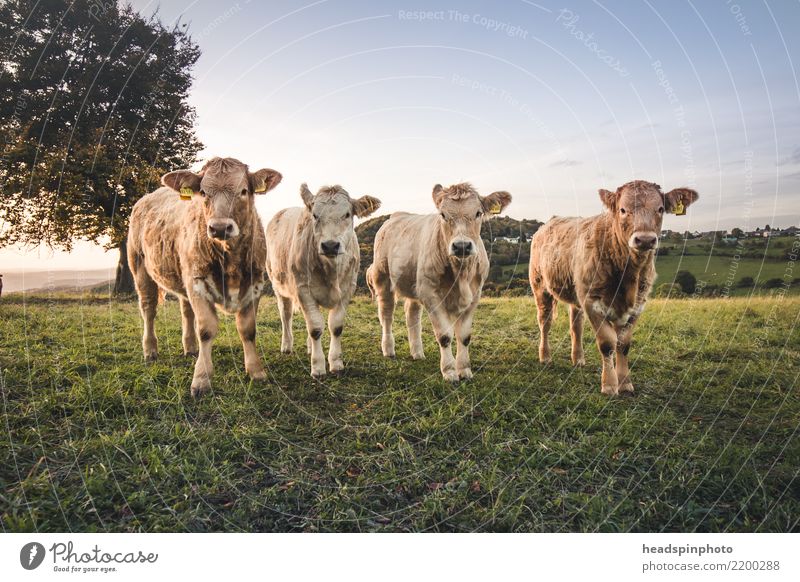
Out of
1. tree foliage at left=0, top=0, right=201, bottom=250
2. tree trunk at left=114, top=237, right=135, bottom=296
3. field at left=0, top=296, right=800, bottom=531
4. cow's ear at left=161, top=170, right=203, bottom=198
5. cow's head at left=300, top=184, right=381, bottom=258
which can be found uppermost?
tree foliage at left=0, top=0, right=201, bottom=250

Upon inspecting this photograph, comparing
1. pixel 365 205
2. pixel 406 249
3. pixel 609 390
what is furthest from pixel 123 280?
pixel 609 390

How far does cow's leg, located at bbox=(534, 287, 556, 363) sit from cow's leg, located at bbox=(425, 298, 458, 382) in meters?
1.75

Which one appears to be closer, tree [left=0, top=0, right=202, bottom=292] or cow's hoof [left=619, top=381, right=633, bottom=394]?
cow's hoof [left=619, top=381, right=633, bottom=394]

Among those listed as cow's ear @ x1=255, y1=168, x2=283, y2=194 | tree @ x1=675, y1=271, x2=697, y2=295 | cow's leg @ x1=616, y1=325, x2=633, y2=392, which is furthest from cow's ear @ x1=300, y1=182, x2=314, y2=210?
tree @ x1=675, y1=271, x2=697, y2=295

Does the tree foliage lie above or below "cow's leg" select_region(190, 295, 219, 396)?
above

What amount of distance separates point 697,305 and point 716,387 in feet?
16.1

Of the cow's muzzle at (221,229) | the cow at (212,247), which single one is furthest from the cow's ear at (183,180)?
the cow's muzzle at (221,229)

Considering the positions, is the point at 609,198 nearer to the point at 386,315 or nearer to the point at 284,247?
the point at 386,315

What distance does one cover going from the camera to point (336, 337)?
709 centimetres

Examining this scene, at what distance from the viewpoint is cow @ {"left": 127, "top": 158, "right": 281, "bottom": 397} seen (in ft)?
17.9

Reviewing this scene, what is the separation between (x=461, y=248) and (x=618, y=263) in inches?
83.0

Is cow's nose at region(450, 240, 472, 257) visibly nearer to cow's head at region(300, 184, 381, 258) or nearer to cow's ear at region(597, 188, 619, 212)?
cow's head at region(300, 184, 381, 258)

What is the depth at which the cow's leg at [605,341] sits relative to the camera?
616 cm

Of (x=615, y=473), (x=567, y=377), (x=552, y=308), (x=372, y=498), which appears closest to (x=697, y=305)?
(x=552, y=308)
